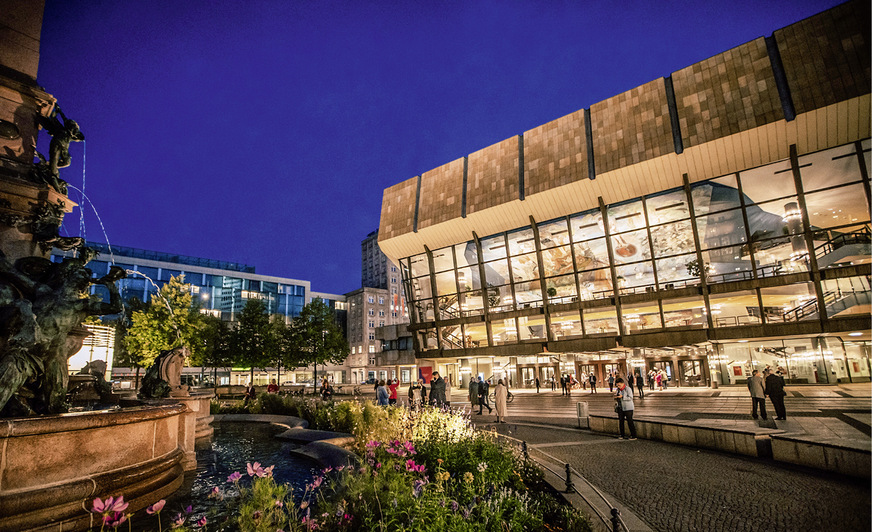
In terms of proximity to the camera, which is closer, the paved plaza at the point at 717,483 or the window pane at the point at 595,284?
the paved plaza at the point at 717,483

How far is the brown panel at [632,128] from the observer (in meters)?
25.1

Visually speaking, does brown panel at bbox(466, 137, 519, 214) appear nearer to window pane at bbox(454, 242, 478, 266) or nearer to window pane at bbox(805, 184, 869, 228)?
window pane at bbox(454, 242, 478, 266)

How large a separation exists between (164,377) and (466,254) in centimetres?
2487

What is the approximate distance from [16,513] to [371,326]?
9010 cm

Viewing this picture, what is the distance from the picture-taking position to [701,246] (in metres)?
25.9

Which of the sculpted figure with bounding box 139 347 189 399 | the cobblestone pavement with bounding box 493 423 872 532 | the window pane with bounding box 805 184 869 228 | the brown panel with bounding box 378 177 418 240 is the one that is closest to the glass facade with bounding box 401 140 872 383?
the window pane with bounding box 805 184 869 228

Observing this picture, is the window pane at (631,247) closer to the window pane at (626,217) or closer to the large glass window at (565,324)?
the window pane at (626,217)

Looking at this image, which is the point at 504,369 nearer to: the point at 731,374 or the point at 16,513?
the point at 731,374

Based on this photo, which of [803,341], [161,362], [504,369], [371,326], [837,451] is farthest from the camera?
[371,326]

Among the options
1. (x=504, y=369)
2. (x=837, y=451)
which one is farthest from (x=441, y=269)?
(x=837, y=451)

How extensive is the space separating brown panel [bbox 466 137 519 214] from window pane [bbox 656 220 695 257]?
9.22 meters

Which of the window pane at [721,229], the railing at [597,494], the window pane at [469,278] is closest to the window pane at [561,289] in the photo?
the window pane at [469,278]

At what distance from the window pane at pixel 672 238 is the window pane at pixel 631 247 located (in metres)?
0.53

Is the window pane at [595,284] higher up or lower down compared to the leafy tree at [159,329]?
higher up
